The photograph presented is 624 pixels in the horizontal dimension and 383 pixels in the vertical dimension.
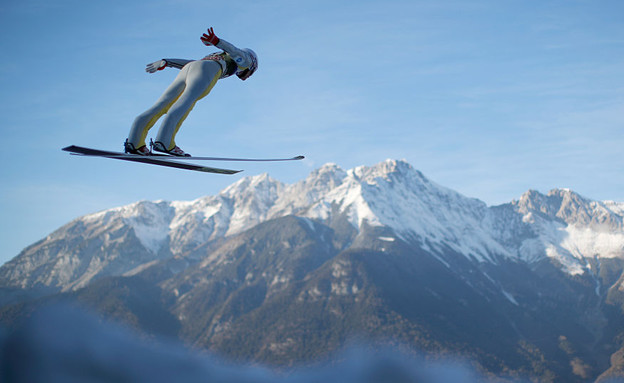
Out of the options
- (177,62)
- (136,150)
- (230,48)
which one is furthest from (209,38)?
(136,150)

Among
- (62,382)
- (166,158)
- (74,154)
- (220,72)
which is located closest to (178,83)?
(220,72)

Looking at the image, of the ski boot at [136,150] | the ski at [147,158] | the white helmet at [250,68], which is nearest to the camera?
the ski at [147,158]

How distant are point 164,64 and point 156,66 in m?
0.20

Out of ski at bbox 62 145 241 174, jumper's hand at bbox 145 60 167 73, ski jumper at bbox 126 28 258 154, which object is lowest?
ski at bbox 62 145 241 174

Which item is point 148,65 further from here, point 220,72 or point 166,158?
point 166,158

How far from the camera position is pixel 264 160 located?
11.3 metres

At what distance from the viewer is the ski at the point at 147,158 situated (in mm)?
9594

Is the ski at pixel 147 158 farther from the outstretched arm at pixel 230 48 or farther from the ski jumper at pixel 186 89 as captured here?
the outstretched arm at pixel 230 48

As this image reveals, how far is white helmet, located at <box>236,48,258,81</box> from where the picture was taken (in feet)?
38.3

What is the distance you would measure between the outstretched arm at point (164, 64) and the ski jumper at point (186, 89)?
28 mm

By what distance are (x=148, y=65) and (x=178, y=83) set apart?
1.32 m

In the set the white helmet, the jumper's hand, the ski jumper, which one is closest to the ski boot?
the ski jumper

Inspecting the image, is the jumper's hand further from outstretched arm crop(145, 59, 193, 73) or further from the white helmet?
the white helmet

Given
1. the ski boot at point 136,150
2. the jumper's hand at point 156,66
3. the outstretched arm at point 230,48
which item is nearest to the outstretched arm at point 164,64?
the jumper's hand at point 156,66
